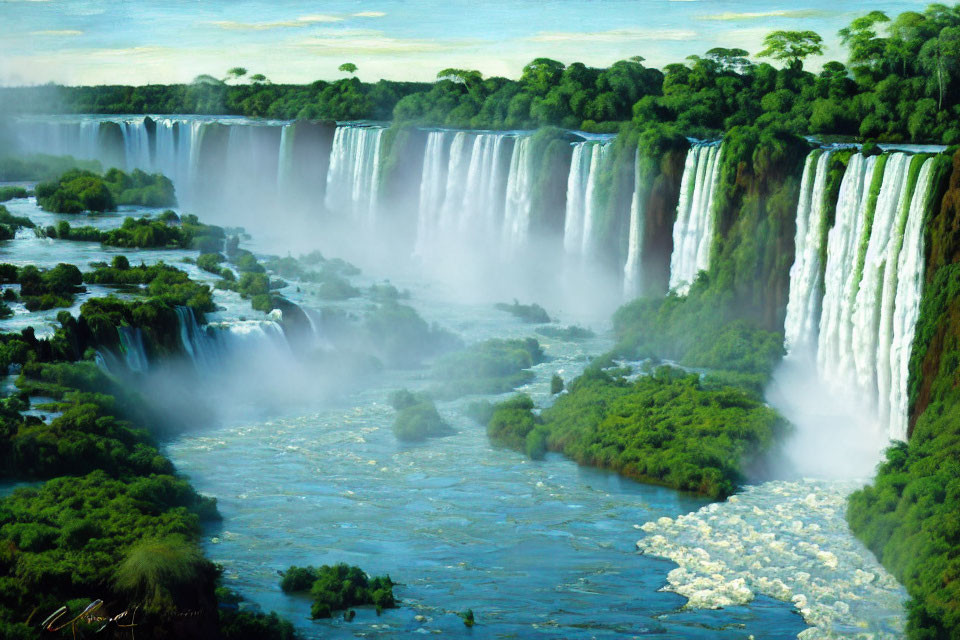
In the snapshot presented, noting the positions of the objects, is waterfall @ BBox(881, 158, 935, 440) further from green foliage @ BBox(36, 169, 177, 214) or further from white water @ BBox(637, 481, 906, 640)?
green foliage @ BBox(36, 169, 177, 214)

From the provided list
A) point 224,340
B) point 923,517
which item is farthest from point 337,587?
point 224,340

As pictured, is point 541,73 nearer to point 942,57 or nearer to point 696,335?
point 942,57

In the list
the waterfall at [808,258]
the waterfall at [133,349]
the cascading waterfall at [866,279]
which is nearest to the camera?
the cascading waterfall at [866,279]

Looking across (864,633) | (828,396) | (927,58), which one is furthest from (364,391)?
(927,58)

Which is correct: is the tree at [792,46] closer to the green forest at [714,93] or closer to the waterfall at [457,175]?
the green forest at [714,93]

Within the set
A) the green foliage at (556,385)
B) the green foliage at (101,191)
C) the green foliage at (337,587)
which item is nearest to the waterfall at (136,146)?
the green foliage at (101,191)
